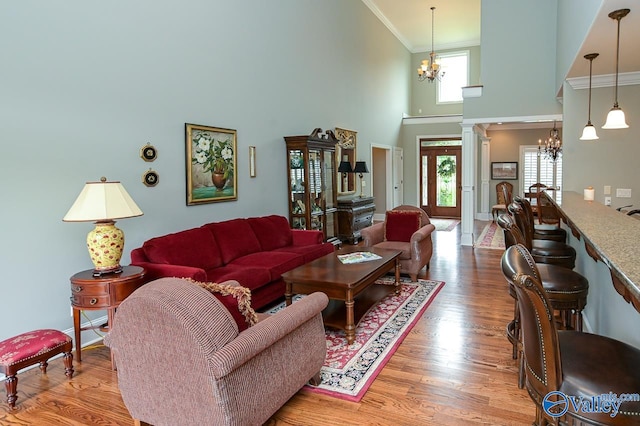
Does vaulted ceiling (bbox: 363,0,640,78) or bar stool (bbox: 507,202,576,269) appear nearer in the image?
vaulted ceiling (bbox: 363,0,640,78)

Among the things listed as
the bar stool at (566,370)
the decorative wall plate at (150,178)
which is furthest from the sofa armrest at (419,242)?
the bar stool at (566,370)

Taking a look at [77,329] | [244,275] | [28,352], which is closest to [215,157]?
[244,275]

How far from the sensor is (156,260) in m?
3.81

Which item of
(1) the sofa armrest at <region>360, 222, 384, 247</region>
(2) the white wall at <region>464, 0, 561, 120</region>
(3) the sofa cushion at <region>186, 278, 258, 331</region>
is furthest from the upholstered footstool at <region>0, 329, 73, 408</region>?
(2) the white wall at <region>464, 0, 561, 120</region>

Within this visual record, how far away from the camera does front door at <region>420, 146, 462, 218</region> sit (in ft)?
40.9

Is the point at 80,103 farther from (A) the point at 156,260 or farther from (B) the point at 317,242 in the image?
(B) the point at 317,242

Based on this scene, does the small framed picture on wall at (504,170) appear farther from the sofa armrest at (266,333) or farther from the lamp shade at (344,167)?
the sofa armrest at (266,333)

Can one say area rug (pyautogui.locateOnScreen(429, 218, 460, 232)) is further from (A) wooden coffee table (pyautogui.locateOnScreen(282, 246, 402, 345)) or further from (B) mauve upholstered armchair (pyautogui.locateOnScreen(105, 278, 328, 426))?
(B) mauve upholstered armchair (pyautogui.locateOnScreen(105, 278, 328, 426))

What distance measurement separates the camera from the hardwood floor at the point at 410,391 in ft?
8.24

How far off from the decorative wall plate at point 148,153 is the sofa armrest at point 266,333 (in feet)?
8.12

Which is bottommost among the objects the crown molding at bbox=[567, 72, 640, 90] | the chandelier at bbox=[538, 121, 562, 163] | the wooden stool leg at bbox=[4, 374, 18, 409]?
the wooden stool leg at bbox=[4, 374, 18, 409]

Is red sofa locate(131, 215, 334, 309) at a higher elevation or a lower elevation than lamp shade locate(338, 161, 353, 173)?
lower

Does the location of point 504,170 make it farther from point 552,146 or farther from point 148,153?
point 148,153

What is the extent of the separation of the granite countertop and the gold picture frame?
16.4ft
